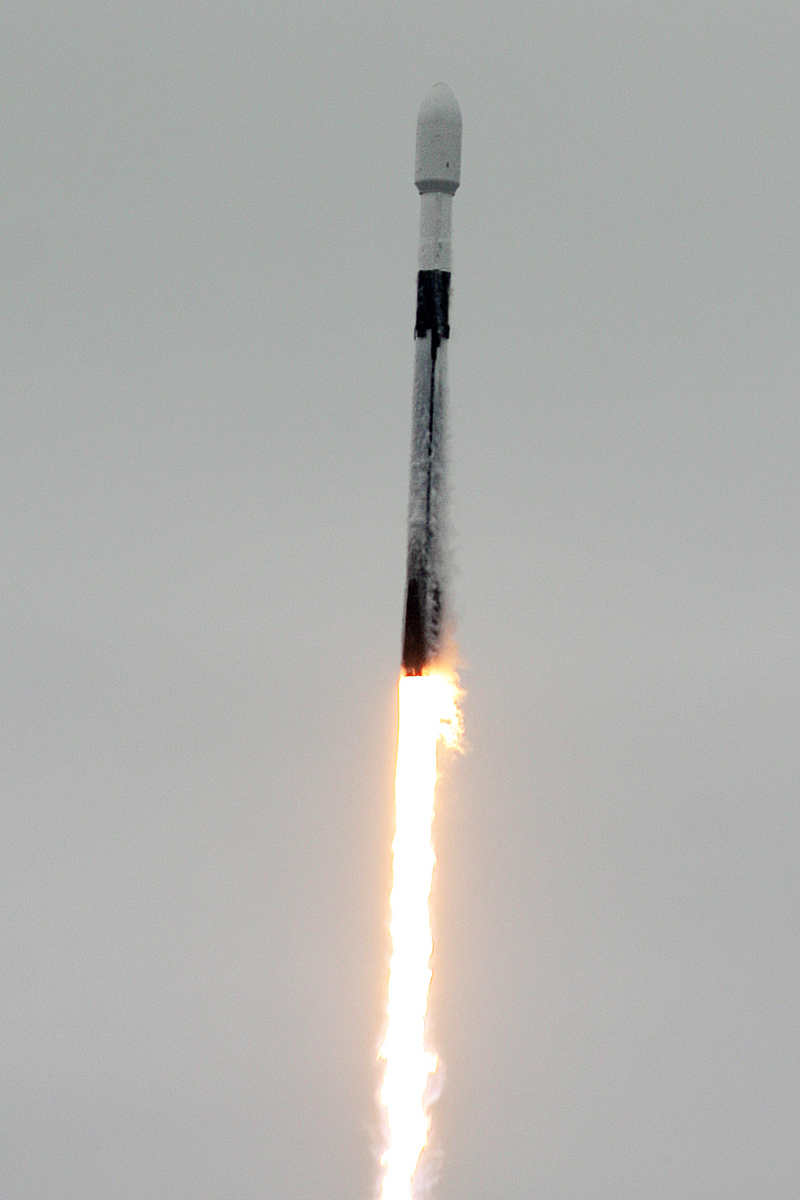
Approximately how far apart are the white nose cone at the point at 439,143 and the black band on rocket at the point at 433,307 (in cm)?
265

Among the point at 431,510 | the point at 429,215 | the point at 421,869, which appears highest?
the point at 429,215

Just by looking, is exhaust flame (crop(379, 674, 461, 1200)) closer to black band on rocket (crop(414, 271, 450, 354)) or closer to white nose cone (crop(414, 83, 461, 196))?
black band on rocket (crop(414, 271, 450, 354))

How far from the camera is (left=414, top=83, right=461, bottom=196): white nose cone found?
130 metres

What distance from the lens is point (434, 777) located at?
131250mm

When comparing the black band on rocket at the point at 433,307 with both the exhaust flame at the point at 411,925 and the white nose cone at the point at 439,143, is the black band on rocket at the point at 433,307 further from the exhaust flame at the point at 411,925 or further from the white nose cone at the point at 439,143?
the exhaust flame at the point at 411,925

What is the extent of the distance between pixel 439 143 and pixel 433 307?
15.9 feet

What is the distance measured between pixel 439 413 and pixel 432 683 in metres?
7.52

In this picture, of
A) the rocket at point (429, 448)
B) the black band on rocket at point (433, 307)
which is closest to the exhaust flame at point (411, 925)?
the rocket at point (429, 448)

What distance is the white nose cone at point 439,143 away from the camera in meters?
130

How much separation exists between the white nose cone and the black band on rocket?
8.68 feet

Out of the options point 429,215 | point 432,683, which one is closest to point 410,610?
point 432,683

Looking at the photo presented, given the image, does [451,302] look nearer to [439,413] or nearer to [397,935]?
[439,413]

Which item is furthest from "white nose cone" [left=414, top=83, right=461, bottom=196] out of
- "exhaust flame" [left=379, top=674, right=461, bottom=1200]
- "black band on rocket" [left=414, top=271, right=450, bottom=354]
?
"exhaust flame" [left=379, top=674, right=461, bottom=1200]

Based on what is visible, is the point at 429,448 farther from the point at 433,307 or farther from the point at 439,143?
the point at 439,143
